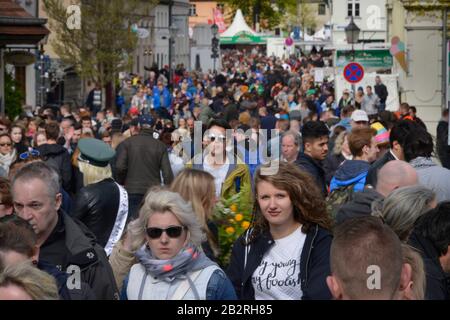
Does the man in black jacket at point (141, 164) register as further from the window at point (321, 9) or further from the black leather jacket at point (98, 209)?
the window at point (321, 9)

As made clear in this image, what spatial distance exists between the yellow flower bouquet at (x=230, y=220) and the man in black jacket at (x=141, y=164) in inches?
236

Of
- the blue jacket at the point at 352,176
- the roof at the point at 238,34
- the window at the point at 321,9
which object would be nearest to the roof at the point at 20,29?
the blue jacket at the point at 352,176

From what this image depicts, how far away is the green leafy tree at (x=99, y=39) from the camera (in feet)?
122

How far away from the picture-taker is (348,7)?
3873 inches

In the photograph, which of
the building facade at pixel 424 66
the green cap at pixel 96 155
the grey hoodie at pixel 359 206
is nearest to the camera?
the grey hoodie at pixel 359 206

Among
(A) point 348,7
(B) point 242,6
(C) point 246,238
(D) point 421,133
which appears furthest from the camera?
(B) point 242,6

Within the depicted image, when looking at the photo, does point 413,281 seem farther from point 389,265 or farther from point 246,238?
point 246,238

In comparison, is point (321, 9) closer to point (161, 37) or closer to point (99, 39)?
point (161, 37)

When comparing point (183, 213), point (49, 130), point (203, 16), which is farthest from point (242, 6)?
point (183, 213)

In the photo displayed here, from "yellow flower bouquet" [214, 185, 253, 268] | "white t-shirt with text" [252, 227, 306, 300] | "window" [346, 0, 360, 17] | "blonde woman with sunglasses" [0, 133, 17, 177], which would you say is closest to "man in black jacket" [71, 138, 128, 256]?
"yellow flower bouquet" [214, 185, 253, 268]

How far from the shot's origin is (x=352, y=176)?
9930 millimetres

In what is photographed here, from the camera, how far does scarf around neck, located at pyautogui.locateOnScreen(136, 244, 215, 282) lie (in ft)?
19.6

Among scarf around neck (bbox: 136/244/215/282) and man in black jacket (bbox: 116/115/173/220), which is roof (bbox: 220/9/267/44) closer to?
man in black jacket (bbox: 116/115/173/220)

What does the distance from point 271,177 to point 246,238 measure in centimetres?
38
